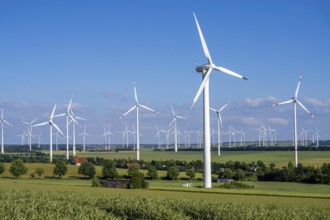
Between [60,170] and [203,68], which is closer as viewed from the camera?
[203,68]

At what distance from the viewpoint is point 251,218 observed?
110ft

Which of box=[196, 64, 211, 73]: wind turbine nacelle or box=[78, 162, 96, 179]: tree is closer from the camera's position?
box=[196, 64, 211, 73]: wind turbine nacelle

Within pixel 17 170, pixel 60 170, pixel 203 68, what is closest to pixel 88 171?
pixel 60 170

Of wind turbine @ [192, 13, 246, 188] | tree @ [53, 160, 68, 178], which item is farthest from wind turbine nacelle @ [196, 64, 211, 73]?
tree @ [53, 160, 68, 178]

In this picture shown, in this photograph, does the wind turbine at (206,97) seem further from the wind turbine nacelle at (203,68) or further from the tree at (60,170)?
the tree at (60,170)

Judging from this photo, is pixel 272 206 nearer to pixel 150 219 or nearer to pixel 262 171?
pixel 150 219

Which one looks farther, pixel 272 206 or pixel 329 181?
pixel 329 181

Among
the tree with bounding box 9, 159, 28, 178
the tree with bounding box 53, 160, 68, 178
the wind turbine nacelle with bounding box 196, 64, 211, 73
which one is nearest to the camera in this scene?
the wind turbine nacelle with bounding box 196, 64, 211, 73

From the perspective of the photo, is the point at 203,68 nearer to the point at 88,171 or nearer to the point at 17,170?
the point at 88,171

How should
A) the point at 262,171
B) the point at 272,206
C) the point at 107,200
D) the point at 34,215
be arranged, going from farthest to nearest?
the point at 262,171, the point at 107,200, the point at 272,206, the point at 34,215

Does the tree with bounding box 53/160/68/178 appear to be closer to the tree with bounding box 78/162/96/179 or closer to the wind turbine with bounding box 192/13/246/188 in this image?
the tree with bounding box 78/162/96/179

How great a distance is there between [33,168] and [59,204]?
88735 mm

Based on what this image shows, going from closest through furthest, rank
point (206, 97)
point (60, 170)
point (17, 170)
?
point (206, 97) → point (17, 170) → point (60, 170)

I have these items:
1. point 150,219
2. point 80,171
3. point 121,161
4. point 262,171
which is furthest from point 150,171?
point 150,219
